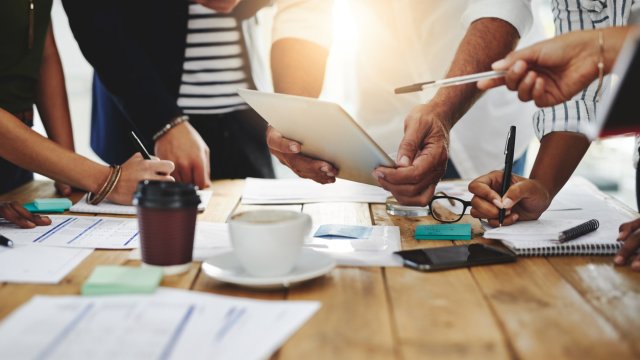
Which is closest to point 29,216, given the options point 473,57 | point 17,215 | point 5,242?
point 17,215

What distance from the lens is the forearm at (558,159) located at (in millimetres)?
1496

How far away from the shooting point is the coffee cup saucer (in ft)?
2.97

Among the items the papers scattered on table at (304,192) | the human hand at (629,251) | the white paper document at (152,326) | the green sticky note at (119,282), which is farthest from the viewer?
the papers scattered on table at (304,192)

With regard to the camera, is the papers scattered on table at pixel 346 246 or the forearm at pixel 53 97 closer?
the papers scattered on table at pixel 346 246

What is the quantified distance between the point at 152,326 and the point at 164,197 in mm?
245

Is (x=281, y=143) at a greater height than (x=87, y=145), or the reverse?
(x=281, y=143)

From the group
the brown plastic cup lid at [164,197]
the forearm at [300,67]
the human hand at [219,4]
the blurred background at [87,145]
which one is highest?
the human hand at [219,4]

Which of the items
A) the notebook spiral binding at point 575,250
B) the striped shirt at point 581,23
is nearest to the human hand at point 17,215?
the notebook spiral binding at point 575,250

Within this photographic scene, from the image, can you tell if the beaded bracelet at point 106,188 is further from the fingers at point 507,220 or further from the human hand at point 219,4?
the fingers at point 507,220

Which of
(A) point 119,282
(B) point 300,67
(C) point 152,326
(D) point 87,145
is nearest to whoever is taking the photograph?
(C) point 152,326

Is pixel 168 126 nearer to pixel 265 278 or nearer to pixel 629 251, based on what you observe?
pixel 265 278

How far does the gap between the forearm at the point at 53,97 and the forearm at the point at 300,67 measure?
0.66 metres

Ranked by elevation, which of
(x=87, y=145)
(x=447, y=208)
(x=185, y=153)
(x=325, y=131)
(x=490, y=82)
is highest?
(x=490, y=82)

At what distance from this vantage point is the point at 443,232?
1255 mm
